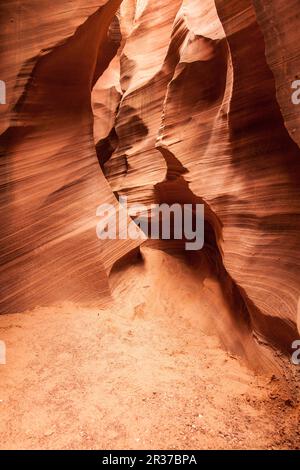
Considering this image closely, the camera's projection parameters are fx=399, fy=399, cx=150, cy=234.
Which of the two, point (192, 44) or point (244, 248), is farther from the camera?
point (192, 44)

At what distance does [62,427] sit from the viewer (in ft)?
8.01

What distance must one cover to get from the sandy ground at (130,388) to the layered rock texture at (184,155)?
1.36ft

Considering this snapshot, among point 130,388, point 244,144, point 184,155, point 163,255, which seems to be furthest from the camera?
point 163,255

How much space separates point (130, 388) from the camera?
2879 millimetres

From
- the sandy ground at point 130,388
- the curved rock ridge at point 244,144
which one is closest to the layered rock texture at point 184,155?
the curved rock ridge at point 244,144

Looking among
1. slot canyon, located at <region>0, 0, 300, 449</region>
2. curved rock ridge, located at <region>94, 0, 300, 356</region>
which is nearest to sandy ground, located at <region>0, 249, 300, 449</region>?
slot canyon, located at <region>0, 0, 300, 449</region>

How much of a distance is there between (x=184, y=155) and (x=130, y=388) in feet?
8.59

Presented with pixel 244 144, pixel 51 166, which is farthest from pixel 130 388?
pixel 51 166

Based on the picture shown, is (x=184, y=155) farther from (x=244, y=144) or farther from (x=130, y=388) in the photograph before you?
(x=130, y=388)

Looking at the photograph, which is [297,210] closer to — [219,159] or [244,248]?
[244,248]

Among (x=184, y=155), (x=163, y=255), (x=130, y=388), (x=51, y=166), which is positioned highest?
(x=51, y=166)

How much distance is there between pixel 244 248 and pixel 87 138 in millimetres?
2287
